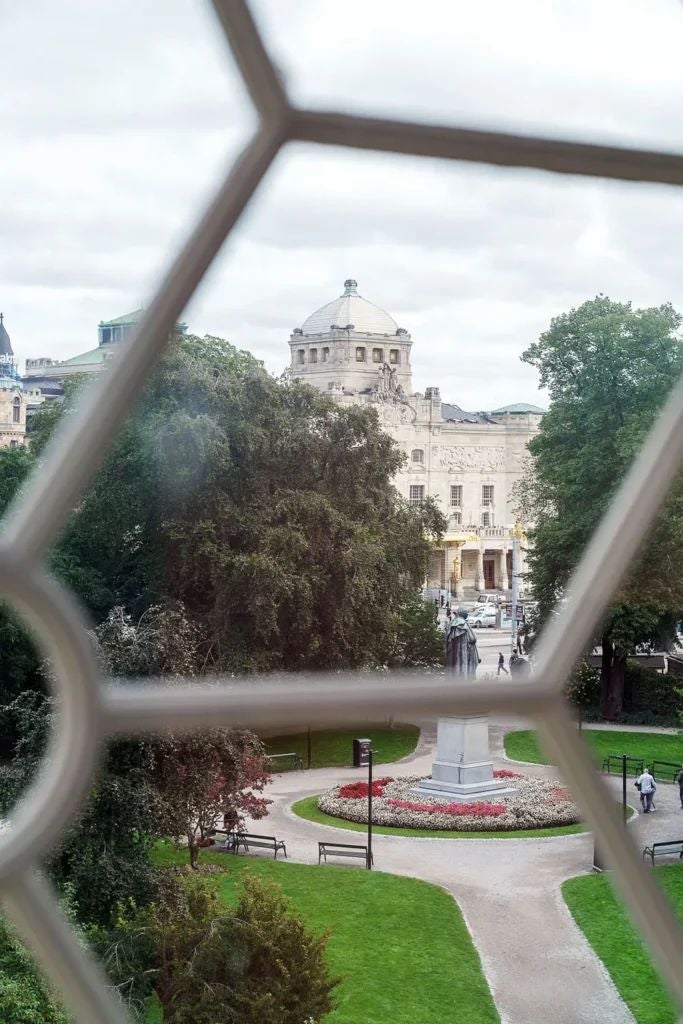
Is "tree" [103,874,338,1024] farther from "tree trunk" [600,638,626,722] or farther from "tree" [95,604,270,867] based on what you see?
"tree trunk" [600,638,626,722]

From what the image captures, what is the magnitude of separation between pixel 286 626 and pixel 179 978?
0.80 ft

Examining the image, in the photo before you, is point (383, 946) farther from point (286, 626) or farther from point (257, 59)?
point (257, 59)

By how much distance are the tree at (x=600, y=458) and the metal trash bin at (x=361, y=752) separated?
162 millimetres

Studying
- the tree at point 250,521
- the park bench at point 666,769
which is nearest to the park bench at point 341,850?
the tree at point 250,521

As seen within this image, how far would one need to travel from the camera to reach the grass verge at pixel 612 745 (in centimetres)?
82

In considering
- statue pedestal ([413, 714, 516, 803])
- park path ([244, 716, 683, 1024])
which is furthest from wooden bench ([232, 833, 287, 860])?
statue pedestal ([413, 714, 516, 803])

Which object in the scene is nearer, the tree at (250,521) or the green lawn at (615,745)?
the tree at (250,521)

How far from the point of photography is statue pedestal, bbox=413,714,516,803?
76cm

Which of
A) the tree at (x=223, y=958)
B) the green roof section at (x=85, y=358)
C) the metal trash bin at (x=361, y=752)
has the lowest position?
the tree at (x=223, y=958)

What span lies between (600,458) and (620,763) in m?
0.23

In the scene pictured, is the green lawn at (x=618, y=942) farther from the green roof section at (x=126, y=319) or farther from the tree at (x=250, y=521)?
the green roof section at (x=126, y=319)

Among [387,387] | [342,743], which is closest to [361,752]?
[342,743]

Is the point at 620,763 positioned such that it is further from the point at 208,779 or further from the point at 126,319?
the point at 126,319

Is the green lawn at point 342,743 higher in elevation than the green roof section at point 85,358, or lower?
lower
